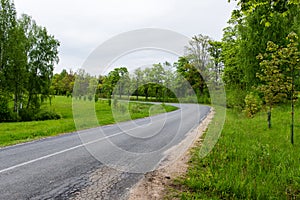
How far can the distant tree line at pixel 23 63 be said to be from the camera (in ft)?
81.5

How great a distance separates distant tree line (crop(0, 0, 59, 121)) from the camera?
2484cm

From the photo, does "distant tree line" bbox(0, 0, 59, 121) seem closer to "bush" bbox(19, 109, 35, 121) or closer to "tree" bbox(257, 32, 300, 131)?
"bush" bbox(19, 109, 35, 121)

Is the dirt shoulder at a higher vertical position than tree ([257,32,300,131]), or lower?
lower

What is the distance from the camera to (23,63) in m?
26.2

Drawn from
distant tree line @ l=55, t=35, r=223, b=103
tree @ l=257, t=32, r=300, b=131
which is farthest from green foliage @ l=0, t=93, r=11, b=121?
tree @ l=257, t=32, r=300, b=131

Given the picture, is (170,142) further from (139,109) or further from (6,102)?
(6,102)

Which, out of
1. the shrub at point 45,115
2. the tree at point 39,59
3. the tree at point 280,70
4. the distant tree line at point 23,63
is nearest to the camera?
the tree at point 280,70

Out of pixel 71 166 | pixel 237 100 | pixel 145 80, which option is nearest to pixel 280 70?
pixel 145 80

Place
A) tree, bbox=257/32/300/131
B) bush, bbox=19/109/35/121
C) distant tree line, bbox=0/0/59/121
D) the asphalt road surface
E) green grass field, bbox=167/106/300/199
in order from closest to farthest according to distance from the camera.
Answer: green grass field, bbox=167/106/300/199 → the asphalt road surface → tree, bbox=257/32/300/131 → distant tree line, bbox=0/0/59/121 → bush, bbox=19/109/35/121

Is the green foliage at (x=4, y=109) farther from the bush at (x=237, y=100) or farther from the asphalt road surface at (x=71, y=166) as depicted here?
the bush at (x=237, y=100)

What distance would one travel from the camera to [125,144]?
926cm

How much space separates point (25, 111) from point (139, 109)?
12326 millimetres

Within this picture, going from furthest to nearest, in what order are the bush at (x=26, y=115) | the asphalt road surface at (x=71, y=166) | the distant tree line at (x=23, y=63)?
1. the bush at (x=26, y=115)
2. the distant tree line at (x=23, y=63)
3. the asphalt road surface at (x=71, y=166)

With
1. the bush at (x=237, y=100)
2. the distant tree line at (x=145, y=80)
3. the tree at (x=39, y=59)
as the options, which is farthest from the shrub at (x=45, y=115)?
the bush at (x=237, y=100)
